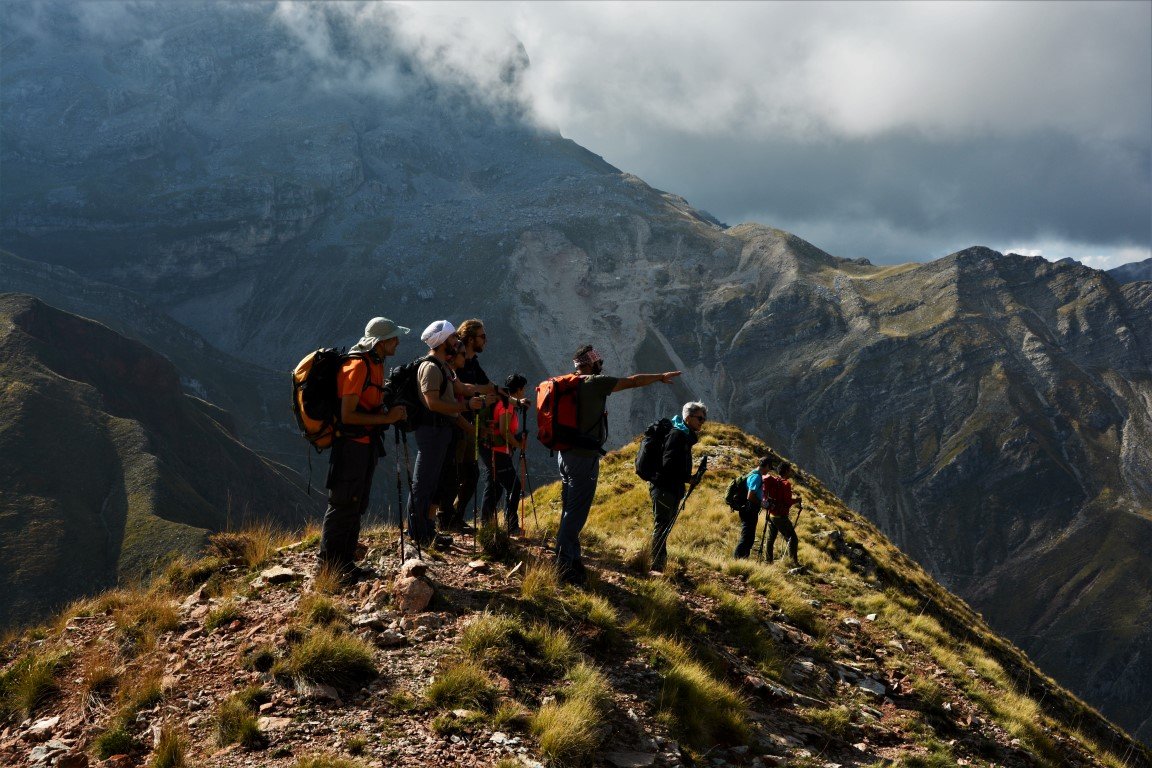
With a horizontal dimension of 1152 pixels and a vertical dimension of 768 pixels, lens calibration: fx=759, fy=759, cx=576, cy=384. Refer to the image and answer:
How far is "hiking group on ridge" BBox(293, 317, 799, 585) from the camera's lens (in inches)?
309

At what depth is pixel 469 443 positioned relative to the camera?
11234 mm

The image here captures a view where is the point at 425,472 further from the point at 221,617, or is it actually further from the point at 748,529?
the point at 748,529

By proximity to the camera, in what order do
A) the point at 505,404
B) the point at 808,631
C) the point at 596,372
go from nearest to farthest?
the point at 596,372
the point at 808,631
the point at 505,404

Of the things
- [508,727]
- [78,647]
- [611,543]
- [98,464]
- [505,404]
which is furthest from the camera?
[98,464]

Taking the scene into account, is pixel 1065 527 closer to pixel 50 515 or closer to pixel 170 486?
pixel 170 486

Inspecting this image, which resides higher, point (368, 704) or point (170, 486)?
point (368, 704)

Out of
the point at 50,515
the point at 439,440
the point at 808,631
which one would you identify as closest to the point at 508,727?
the point at 439,440

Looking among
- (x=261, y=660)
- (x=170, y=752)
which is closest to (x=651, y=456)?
(x=261, y=660)

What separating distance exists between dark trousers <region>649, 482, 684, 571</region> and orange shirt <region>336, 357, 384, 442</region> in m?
4.47

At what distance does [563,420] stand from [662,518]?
3.17m

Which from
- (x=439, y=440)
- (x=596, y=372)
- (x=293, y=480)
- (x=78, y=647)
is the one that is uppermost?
(x=596, y=372)

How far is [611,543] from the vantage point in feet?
39.5

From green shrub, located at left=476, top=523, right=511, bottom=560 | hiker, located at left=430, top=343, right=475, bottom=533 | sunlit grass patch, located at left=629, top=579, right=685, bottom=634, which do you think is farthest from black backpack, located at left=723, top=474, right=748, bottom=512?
green shrub, located at left=476, top=523, right=511, bottom=560

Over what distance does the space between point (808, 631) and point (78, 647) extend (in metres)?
8.54
